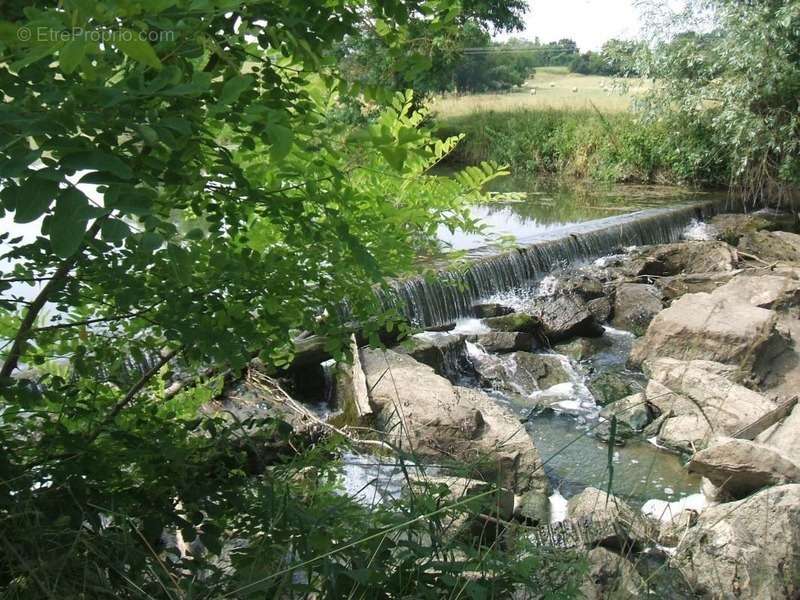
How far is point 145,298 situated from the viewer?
183 cm

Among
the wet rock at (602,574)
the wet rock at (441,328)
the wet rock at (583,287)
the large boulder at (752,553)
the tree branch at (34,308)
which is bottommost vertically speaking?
the wet rock at (441,328)

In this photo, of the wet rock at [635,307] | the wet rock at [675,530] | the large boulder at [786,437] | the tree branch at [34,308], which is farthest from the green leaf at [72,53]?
the wet rock at [635,307]

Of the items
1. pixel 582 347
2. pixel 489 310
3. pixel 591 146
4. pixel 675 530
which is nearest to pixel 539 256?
pixel 489 310

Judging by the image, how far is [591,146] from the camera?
20453 millimetres

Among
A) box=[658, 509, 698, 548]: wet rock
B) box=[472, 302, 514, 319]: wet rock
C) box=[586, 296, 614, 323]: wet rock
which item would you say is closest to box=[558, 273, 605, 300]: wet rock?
box=[586, 296, 614, 323]: wet rock

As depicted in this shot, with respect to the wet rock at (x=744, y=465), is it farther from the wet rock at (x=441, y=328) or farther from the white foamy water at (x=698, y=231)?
the white foamy water at (x=698, y=231)

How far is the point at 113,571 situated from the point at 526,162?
68.0 feet

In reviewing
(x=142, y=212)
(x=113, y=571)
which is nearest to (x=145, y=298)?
(x=113, y=571)

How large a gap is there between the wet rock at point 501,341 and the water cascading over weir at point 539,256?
622 mm

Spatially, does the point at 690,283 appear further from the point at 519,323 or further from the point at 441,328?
the point at 441,328

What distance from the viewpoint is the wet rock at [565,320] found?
898cm

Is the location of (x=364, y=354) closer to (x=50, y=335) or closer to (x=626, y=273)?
(x=50, y=335)

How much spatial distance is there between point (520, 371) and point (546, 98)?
1742 cm

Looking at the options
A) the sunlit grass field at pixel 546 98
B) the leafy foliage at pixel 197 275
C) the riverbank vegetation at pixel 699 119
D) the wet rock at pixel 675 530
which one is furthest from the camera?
the sunlit grass field at pixel 546 98
